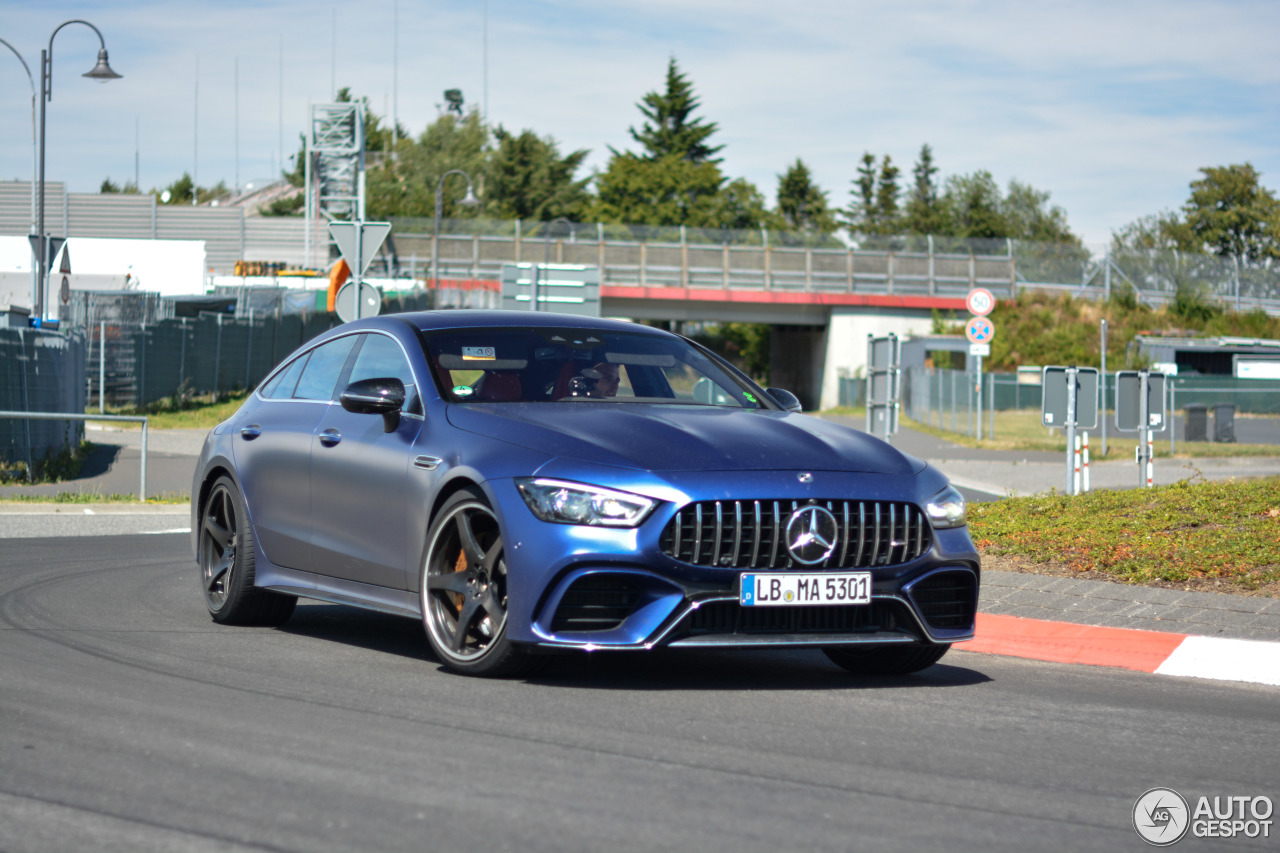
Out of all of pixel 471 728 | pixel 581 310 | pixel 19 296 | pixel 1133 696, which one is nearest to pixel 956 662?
pixel 1133 696

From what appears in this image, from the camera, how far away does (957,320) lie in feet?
217

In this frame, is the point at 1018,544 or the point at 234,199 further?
the point at 234,199

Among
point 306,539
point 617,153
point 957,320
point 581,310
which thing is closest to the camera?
point 306,539

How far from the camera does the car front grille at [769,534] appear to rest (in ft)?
18.9

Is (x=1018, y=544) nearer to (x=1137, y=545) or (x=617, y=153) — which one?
(x=1137, y=545)

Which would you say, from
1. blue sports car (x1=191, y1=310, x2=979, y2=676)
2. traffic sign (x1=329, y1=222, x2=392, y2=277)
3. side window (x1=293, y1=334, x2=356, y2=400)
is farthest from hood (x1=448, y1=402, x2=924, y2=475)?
traffic sign (x1=329, y1=222, x2=392, y2=277)

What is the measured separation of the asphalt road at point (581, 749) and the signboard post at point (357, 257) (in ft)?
36.8

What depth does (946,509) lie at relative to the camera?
636cm

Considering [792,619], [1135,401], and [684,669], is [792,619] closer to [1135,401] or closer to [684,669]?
[684,669]

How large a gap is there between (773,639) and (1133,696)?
1.73 metres

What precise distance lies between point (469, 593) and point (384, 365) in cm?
156

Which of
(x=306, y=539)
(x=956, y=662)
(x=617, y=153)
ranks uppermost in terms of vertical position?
(x=617, y=153)

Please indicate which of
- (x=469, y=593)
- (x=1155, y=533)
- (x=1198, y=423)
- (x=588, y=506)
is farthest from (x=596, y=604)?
(x=1198, y=423)

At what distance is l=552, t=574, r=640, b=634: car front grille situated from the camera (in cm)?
577
